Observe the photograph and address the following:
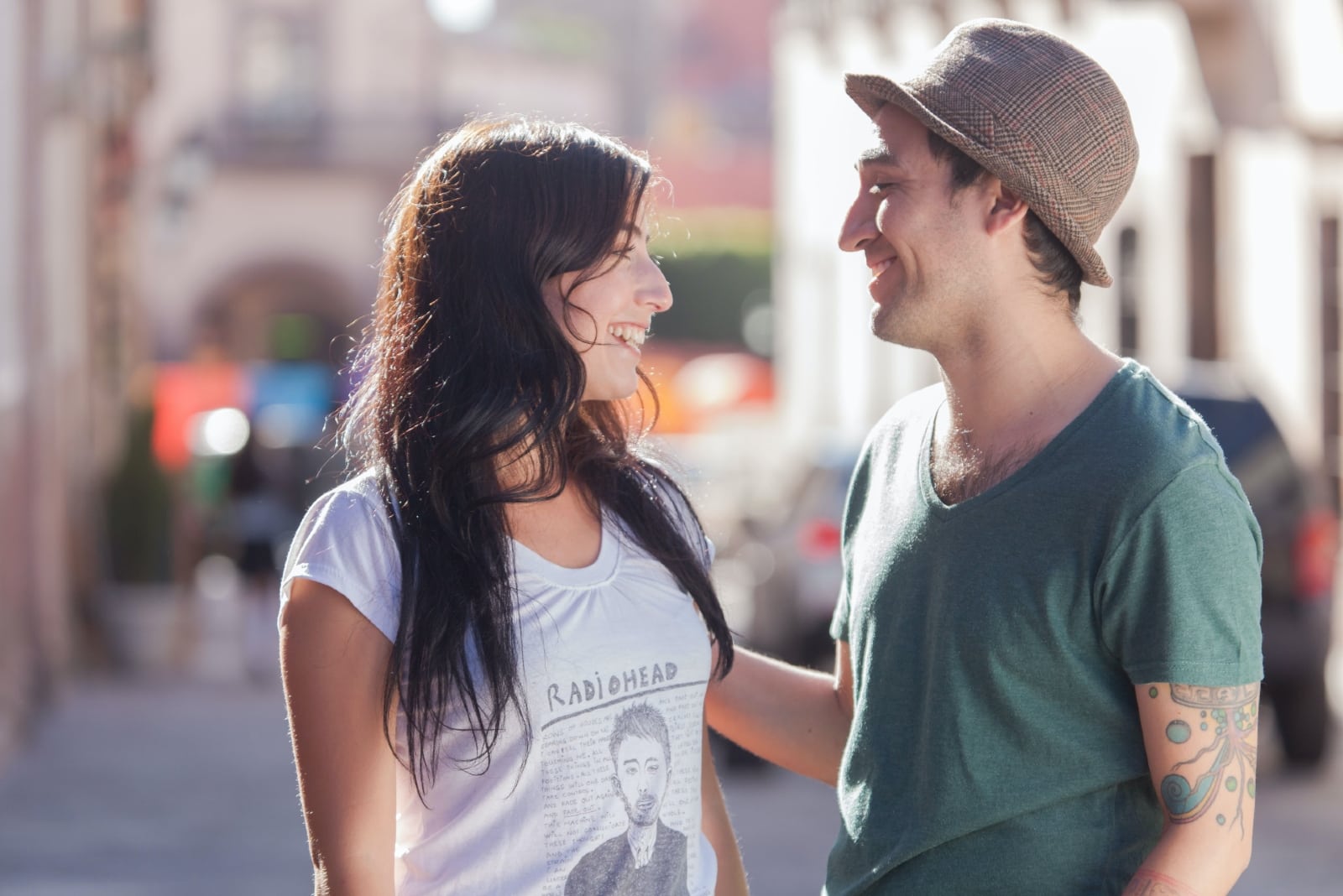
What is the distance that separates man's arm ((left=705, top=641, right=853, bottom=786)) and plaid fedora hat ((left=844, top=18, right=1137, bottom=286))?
771 mm

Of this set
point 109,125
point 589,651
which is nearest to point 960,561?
point 589,651

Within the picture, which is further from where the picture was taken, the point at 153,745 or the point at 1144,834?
the point at 153,745

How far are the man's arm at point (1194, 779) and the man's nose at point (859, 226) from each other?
73cm

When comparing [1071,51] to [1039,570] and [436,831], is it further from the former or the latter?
[436,831]

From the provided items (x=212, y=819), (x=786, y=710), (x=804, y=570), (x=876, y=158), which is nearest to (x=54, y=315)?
(x=212, y=819)

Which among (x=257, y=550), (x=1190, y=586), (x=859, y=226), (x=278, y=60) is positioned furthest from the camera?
(x=278, y=60)

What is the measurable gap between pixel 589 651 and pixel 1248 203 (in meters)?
11.9

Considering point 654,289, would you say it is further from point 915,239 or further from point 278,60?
point 278,60

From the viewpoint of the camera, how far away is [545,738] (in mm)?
2580

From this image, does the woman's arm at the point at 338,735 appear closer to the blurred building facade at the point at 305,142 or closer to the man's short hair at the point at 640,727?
the man's short hair at the point at 640,727

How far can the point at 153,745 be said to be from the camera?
10.6 m

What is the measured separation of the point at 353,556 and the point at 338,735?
22 cm

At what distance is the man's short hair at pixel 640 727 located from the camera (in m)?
2.63

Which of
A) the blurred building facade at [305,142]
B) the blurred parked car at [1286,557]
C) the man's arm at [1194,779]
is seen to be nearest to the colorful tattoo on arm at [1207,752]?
the man's arm at [1194,779]
